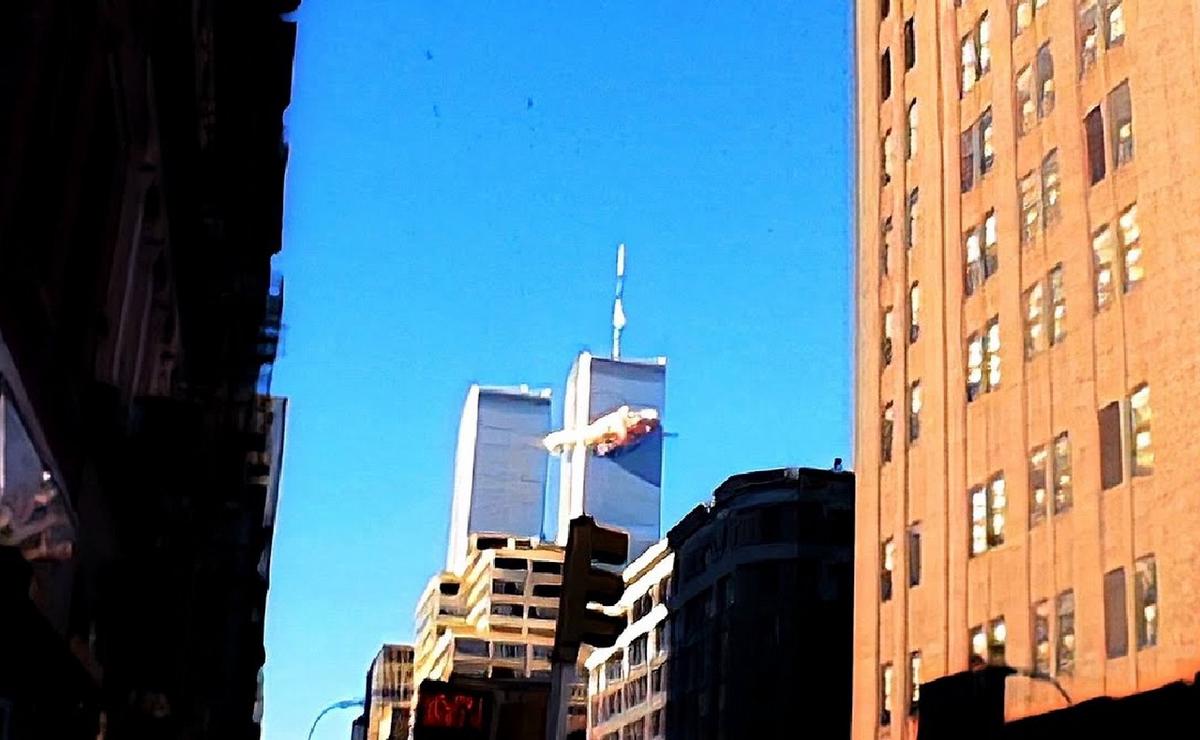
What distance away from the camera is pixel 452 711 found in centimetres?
945

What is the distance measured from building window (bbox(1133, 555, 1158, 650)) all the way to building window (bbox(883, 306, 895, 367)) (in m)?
18.9

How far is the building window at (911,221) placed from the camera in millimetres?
53719

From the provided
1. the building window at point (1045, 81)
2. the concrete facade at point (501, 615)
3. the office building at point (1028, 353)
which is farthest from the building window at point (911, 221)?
the concrete facade at point (501, 615)

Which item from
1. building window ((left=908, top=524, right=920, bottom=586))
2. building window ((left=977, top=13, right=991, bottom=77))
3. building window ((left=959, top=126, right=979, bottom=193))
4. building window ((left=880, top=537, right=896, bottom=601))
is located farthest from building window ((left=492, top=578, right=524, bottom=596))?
building window ((left=977, top=13, right=991, bottom=77))

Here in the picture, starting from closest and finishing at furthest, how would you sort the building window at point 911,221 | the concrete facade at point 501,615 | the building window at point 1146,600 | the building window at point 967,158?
the building window at point 1146,600 < the building window at point 967,158 < the building window at point 911,221 < the concrete facade at point 501,615

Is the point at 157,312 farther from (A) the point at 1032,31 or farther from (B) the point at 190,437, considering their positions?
(A) the point at 1032,31

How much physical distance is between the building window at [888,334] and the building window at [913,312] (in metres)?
1.27

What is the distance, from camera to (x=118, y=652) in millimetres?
19500

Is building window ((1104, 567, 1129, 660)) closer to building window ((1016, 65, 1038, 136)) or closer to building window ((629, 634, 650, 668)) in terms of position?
building window ((1016, 65, 1038, 136))

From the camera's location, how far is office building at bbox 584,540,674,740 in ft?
A: 345

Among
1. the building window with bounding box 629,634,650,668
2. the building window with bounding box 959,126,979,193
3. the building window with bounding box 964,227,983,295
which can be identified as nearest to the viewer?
the building window with bounding box 964,227,983,295

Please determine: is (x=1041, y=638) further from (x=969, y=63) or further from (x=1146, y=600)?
(x=969, y=63)

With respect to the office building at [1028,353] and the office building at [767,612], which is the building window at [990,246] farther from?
the office building at [767,612]

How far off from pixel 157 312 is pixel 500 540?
166445mm
